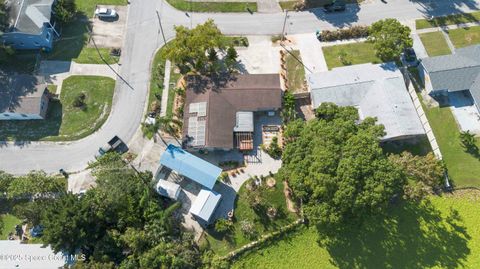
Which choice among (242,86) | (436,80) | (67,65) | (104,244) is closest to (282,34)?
(242,86)

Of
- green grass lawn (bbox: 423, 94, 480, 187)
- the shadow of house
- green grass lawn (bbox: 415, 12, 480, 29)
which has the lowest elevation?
the shadow of house

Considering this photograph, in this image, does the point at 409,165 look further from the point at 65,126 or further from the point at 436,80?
the point at 65,126

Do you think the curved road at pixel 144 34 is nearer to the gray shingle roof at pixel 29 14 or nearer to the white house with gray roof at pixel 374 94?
the white house with gray roof at pixel 374 94

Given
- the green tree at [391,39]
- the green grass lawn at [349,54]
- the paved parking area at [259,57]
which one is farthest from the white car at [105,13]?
the green tree at [391,39]

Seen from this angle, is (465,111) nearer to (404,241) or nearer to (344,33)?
(344,33)

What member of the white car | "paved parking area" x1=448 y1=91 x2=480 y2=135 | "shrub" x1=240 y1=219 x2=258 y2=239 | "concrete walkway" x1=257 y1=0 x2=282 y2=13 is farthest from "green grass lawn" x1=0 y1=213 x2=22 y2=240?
"paved parking area" x1=448 y1=91 x2=480 y2=135

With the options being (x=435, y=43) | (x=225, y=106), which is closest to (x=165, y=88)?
(x=225, y=106)

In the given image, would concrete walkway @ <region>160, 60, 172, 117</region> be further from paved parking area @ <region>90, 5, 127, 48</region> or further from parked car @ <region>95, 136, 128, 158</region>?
paved parking area @ <region>90, 5, 127, 48</region>
